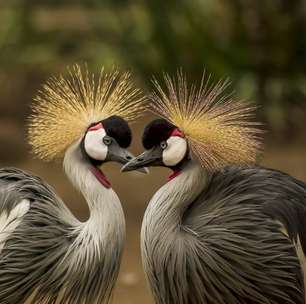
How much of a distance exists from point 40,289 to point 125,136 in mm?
521

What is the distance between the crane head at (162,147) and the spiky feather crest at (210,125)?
0.03m

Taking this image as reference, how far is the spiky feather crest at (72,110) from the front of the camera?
313 cm

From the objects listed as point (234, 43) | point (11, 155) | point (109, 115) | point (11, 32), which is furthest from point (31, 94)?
point (109, 115)

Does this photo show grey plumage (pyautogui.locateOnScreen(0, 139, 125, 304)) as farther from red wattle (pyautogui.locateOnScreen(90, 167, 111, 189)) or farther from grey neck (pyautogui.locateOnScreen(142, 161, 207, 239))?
grey neck (pyautogui.locateOnScreen(142, 161, 207, 239))

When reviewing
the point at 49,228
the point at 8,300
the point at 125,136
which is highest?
the point at 125,136

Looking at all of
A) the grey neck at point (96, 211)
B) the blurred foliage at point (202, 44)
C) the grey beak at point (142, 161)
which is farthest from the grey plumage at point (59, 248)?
the blurred foliage at point (202, 44)

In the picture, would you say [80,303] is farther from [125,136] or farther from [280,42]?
[280,42]

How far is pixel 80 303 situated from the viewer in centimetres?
311

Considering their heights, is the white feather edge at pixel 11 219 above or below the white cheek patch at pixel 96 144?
below

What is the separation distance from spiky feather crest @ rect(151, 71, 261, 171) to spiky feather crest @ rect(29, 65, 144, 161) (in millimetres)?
128

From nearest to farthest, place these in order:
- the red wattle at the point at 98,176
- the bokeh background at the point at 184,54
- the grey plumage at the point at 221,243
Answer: the grey plumage at the point at 221,243 < the red wattle at the point at 98,176 < the bokeh background at the point at 184,54

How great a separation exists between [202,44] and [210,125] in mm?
3237

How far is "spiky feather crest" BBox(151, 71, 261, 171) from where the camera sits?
303 cm

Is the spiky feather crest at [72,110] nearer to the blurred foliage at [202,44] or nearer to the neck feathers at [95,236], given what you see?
the neck feathers at [95,236]
